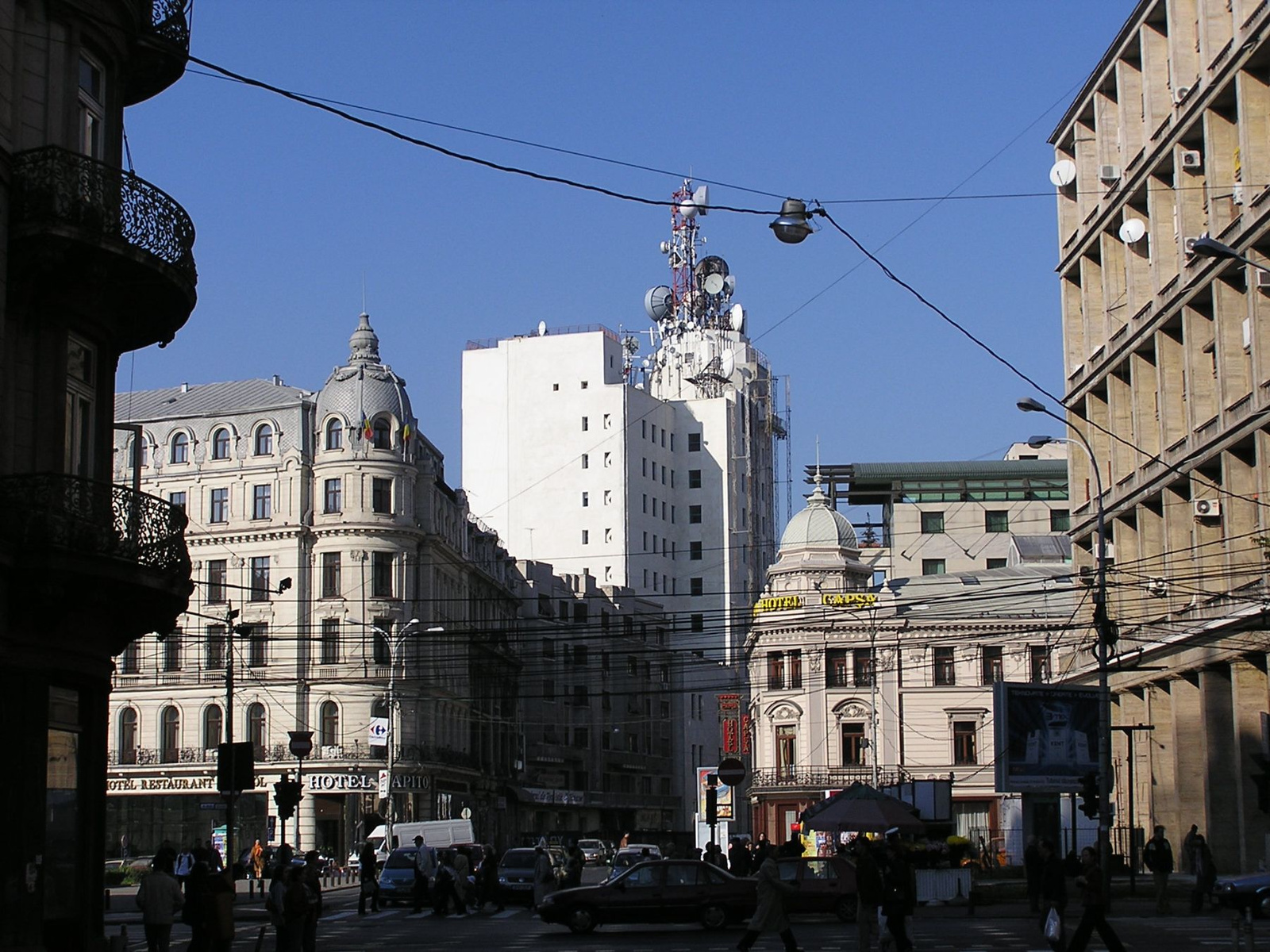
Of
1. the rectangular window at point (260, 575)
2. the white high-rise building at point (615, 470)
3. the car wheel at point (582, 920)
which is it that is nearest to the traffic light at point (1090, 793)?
the car wheel at point (582, 920)

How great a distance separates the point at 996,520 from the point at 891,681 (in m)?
21.2

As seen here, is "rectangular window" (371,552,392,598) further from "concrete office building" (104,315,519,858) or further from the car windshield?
the car windshield

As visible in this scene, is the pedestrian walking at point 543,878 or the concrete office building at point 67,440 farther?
the pedestrian walking at point 543,878

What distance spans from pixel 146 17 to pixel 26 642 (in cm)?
827

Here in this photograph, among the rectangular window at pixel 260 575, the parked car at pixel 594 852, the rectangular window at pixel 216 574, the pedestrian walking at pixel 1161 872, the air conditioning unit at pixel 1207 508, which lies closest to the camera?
the pedestrian walking at pixel 1161 872

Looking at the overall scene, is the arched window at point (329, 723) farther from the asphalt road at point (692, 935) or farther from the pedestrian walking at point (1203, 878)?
the pedestrian walking at point (1203, 878)

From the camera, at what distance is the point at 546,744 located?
103 metres

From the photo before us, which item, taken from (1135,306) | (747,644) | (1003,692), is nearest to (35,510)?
(1003,692)

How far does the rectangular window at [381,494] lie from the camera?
75.4m

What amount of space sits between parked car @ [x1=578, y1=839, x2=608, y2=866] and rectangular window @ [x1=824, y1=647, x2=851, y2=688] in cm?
1354

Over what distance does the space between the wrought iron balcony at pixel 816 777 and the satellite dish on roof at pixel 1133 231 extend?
36635 millimetres

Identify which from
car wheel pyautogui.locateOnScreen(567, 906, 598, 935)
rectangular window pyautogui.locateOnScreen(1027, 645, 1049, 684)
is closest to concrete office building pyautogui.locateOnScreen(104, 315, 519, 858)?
rectangular window pyautogui.locateOnScreen(1027, 645, 1049, 684)

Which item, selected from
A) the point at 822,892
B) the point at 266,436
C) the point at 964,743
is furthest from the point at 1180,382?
the point at 266,436

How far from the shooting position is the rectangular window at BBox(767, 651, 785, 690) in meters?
84.5
